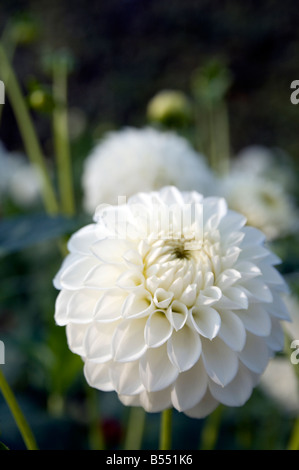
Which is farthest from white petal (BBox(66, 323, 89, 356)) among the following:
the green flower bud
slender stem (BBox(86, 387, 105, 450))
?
the green flower bud

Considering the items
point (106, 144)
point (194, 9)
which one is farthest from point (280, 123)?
point (106, 144)

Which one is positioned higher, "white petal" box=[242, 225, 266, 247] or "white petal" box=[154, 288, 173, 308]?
"white petal" box=[242, 225, 266, 247]

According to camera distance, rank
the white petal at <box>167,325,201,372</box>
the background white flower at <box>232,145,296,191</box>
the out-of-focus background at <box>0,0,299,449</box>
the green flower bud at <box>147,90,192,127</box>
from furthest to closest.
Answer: the out-of-focus background at <box>0,0,299,449</box> < the background white flower at <box>232,145,296,191</box> < the green flower bud at <box>147,90,192,127</box> < the white petal at <box>167,325,201,372</box>

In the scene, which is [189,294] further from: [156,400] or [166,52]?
[166,52]

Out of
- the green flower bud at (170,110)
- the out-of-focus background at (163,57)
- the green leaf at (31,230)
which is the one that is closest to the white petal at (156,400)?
the green leaf at (31,230)

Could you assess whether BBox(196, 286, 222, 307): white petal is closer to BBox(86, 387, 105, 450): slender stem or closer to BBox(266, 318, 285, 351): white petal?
BBox(266, 318, 285, 351): white petal

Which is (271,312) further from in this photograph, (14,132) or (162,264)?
(14,132)

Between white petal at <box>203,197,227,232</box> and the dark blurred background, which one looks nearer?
white petal at <box>203,197,227,232</box>

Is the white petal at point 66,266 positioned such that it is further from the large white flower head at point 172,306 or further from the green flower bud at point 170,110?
the green flower bud at point 170,110
